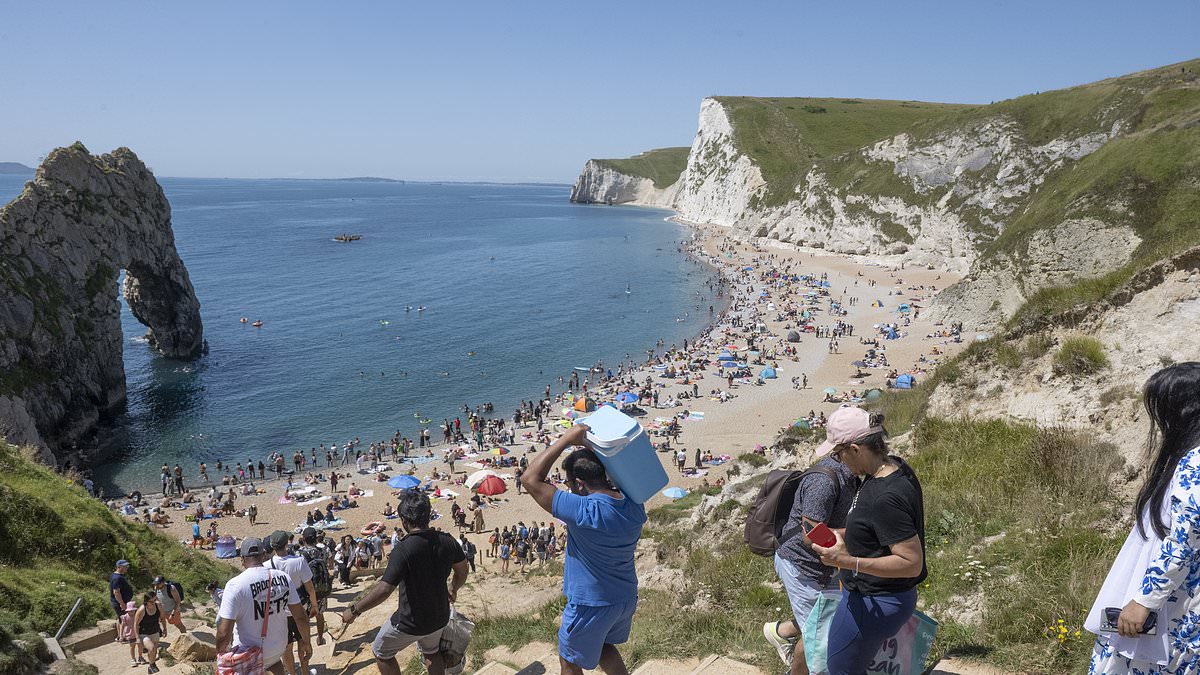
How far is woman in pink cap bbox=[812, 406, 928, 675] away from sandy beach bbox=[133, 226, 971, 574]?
62.4 feet

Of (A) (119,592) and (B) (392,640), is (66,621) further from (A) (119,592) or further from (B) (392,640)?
(B) (392,640)

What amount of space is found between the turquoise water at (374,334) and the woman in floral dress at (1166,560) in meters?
35.2

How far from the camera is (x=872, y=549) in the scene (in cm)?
333

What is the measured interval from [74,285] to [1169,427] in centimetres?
4626

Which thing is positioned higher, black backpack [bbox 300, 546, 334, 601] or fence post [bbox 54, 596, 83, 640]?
black backpack [bbox 300, 546, 334, 601]

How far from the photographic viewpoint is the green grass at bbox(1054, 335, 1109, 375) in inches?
356

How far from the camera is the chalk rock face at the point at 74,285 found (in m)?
31.1

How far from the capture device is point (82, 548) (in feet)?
40.6

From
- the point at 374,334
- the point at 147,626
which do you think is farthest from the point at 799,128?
the point at 147,626

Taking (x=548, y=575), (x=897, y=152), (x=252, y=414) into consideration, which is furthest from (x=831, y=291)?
(x=548, y=575)

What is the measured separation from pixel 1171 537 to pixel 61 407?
42.4m

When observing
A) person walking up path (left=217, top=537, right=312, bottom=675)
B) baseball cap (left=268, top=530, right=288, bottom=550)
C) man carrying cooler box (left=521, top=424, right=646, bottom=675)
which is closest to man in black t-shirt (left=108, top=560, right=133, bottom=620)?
baseball cap (left=268, top=530, right=288, bottom=550)

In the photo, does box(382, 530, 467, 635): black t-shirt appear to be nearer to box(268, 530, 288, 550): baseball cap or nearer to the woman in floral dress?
box(268, 530, 288, 550): baseball cap

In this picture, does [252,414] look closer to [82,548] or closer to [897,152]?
[82,548]
